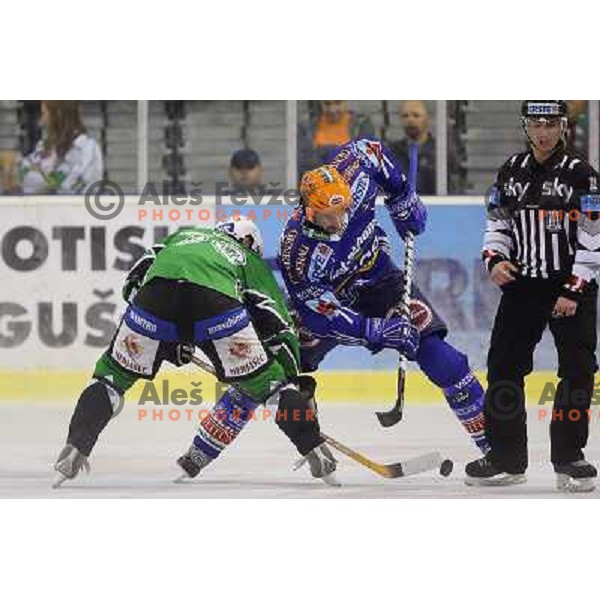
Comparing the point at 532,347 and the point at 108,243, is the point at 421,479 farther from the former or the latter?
the point at 108,243

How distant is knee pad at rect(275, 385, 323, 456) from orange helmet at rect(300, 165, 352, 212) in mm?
666

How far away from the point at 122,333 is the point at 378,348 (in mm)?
945

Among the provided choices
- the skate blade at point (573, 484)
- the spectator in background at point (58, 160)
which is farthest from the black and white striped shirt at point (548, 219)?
the spectator in background at point (58, 160)

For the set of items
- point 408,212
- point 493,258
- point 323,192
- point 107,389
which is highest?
point 323,192

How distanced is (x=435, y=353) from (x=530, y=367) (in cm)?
36

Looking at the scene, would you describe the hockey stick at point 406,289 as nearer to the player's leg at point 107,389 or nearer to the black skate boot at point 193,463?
the black skate boot at point 193,463

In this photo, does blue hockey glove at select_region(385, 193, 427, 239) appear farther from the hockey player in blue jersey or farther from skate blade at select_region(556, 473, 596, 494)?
skate blade at select_region(556, 473, 596, 494)

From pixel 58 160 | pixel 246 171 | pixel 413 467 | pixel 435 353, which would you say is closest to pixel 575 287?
pixel 435 353

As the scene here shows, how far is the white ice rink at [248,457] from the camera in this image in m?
8.30

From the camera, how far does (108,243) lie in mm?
11555

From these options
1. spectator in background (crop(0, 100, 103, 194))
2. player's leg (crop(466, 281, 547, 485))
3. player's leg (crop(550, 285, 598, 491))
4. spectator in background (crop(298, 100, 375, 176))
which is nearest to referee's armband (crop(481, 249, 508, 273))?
player's leg (crop(466, 281, 547, 485))

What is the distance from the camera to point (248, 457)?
31.3 feet

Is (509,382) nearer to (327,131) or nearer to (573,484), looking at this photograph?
(573,484)

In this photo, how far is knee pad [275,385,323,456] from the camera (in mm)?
8031
